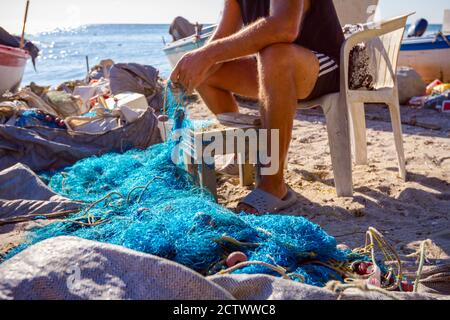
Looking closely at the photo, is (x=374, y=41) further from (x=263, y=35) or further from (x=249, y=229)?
(x=249, y=229)

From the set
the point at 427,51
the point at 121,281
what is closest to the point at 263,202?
the point at 121,281

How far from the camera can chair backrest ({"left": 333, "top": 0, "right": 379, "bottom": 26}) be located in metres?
4.72

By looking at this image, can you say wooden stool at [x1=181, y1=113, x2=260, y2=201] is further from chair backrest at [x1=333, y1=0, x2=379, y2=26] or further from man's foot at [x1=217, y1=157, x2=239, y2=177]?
chair backrest at [x1=333, y1=0, x2=379, y2=26]

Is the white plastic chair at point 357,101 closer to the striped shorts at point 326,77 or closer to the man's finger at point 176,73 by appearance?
the striped shorts at point 326,77

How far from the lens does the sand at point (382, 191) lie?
2648 mm

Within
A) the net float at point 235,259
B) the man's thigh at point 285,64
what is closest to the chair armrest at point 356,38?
the man's thigh at point 285,64

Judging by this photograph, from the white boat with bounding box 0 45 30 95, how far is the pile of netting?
5135mm

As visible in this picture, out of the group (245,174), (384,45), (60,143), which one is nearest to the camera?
(245,174)

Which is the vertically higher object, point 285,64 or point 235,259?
point 285,64

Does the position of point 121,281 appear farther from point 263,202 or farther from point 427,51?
point 427,51

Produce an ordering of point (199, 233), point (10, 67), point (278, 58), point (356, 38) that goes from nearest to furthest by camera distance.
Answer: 1. point (199, 233)
2. point (278, 58)
3. point (356, 38)
4. point (10, 67)

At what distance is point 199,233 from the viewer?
199 centimetres

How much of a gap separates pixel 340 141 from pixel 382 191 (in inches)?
21.6
